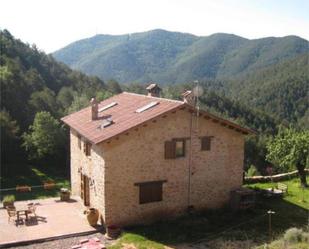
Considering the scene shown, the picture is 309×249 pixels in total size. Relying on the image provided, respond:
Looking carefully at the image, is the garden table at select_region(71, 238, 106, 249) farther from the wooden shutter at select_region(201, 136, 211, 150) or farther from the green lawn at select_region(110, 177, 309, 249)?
the wooden shutter at select_region(201, 136, 211, 150)

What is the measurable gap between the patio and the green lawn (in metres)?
2.78

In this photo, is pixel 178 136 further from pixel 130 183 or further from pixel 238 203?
pixel 238 203

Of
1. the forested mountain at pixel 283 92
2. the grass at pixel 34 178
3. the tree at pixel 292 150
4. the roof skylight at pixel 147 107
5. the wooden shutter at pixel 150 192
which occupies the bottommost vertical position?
the grass at pixel 34 178

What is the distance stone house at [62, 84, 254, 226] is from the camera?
20.1m

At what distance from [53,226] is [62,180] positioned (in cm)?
2770

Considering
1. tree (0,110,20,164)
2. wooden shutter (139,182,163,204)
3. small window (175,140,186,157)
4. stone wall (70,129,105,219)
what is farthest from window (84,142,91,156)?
tree (0,110,20,164)

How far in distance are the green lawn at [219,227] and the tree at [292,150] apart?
4.07 meters

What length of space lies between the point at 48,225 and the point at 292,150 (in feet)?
52.4

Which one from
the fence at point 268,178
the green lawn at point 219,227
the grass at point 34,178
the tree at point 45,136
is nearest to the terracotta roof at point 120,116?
the green lawn at point 219,227

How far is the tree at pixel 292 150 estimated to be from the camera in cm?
2694

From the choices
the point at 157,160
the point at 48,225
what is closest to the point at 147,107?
the point at 157,160

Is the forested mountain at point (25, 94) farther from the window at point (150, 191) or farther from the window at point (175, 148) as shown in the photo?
the window at point (150, 191)

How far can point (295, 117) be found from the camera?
142250mm

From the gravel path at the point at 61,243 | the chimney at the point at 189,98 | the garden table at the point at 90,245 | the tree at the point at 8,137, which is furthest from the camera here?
the tree at the point at 8,137
